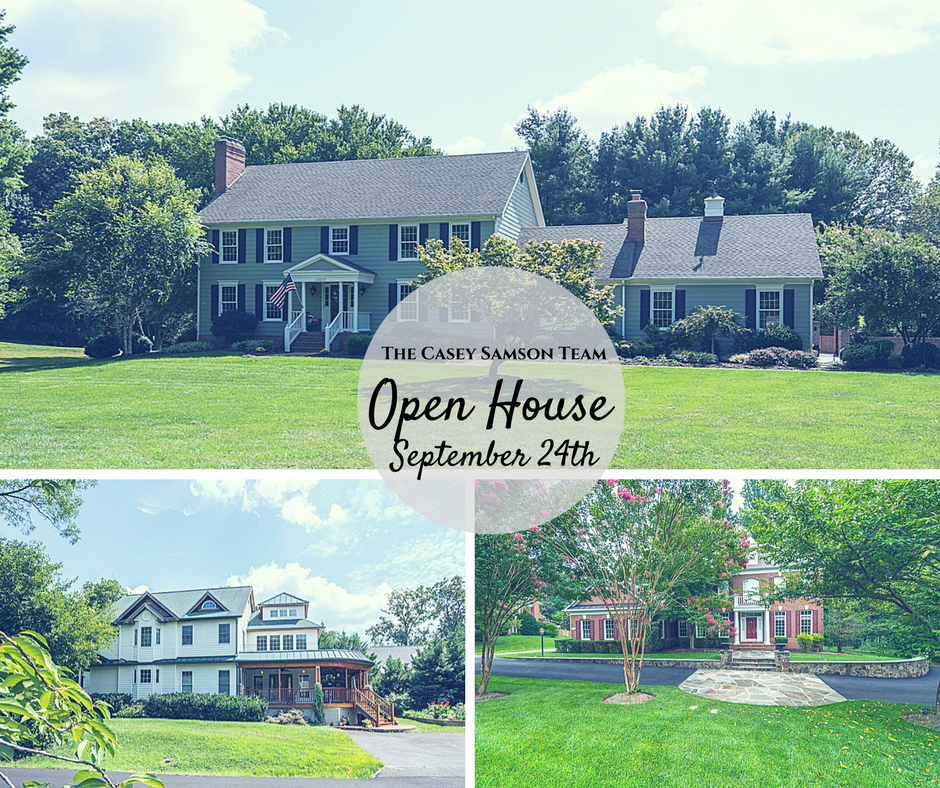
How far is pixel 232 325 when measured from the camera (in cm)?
2950

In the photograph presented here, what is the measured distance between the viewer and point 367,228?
98.3ft

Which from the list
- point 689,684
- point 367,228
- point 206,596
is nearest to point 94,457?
point 206,596

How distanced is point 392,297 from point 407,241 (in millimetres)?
1990

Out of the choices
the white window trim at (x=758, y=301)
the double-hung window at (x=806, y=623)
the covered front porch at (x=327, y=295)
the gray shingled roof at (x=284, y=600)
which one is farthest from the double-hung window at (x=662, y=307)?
the gray shingled roof at (x=284, y=600)

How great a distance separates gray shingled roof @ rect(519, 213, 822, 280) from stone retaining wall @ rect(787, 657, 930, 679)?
20.4 m

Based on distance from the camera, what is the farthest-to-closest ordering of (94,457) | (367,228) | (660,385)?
1. (367,228)
2. (660,385)
3. (94,457)

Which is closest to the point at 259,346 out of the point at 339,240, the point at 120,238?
the point at 120,238

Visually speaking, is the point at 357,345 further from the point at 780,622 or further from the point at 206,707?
the point at 780,622

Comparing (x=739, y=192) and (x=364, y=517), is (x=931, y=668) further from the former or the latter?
(x=739, y=192)

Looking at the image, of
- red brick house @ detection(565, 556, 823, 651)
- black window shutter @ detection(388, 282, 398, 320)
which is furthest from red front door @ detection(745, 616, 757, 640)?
black window shutter @ detection(388, 282, 398, 320)

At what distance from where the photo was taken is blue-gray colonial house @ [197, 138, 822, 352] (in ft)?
90.0

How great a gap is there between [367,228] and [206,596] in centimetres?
2346

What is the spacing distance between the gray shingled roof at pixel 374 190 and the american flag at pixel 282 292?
2740 mm

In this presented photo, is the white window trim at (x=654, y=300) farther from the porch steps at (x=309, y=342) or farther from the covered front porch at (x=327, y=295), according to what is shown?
the porch steps at (x=309, y=342)
